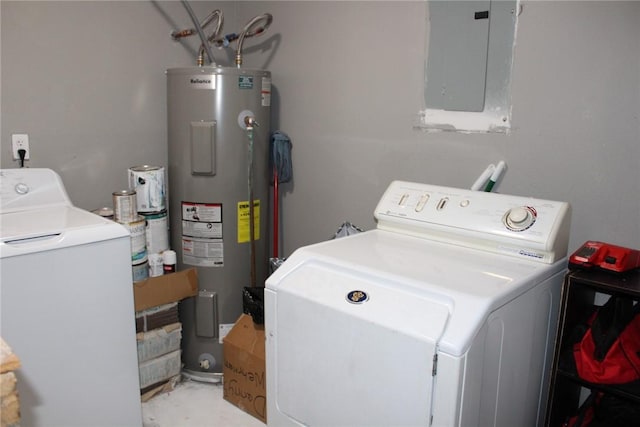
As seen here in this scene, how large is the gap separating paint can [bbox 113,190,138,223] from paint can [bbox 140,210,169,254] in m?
0.12

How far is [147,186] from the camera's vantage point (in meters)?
2.34

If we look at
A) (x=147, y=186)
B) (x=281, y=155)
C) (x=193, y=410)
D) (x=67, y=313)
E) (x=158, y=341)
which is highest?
(x=281, y=155)

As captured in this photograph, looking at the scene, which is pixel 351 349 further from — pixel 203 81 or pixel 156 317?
pixel 203 81

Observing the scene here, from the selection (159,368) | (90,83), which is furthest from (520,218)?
(90,83)

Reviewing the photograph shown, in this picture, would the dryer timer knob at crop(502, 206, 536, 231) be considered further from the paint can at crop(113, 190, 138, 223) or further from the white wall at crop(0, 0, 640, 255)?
the paint can at crop(113, 190, 138, 223)

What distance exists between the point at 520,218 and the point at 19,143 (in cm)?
200

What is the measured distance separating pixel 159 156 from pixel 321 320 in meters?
1.60

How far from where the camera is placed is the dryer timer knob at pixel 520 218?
5.43 feet

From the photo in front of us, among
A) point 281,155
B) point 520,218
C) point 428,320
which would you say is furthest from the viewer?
point 281,155

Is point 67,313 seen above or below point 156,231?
below

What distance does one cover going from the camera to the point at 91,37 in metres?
2.35

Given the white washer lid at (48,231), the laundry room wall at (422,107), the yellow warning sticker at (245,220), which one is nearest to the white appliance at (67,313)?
the white washer lid at (48,231)

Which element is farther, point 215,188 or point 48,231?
point 215,188

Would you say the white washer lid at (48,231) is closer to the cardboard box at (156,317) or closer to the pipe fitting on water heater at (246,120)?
the cardboard box at (156,317)
